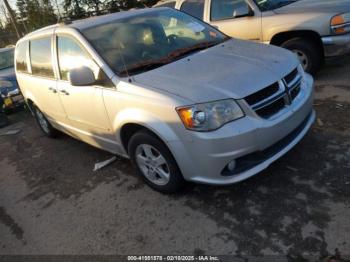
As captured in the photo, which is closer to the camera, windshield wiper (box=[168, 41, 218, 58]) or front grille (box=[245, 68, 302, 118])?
front grille (box=[245, 68, 302, 118])

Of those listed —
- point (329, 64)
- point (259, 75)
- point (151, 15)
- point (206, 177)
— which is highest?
point (151, 15)

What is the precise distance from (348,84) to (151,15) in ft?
10.9

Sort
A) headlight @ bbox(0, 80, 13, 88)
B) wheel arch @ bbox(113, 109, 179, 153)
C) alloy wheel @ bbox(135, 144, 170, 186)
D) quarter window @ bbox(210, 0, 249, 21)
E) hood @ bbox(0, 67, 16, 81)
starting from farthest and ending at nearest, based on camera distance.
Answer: hood @ bbox(0, 67, 16, 81) → headlight @ bbox(0, 80, 13, 88) → quarter window @ bbox(210, 0, 249, 21) → alloy wheel @ bbox(135, 144, 170, 186) → wheel arch @ bbox(113, 109, 179, 153)

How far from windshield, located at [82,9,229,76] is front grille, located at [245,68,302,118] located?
1.09 metres

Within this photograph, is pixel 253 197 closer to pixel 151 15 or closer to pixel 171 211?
pixel 171 211

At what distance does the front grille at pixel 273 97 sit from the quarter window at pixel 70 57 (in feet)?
5.44

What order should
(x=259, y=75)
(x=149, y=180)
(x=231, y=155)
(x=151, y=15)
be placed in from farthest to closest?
(x=151, y=15)
(x=149, y=180)
(x=259, y=75)
(x=231, y=155)

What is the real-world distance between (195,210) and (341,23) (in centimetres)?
404

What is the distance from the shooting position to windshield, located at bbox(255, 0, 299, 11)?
20.3 ft

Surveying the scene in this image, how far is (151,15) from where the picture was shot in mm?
4363

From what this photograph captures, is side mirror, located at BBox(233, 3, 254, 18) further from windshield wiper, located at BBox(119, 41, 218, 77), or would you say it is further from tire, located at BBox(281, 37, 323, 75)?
windshield wiper, located at BBox(119, 41, 218, 77)

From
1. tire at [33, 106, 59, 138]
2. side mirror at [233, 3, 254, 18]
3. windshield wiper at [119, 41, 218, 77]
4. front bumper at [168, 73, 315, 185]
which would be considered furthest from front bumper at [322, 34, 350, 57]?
tire at [33, 106, 59, 138]

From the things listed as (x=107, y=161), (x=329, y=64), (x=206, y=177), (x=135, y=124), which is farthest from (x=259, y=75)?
(x=329, y=64)

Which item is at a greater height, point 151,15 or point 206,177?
point 151,15
